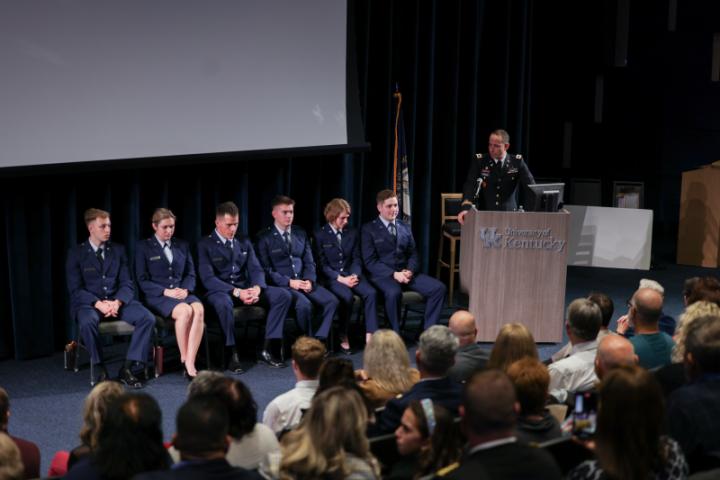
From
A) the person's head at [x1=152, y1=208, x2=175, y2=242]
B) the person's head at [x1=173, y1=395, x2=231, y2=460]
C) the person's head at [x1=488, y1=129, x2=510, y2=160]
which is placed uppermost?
the person's head at [x1=488, y1=129, x2=510, y2=160]

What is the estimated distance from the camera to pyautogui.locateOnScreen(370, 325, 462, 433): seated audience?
152 inches

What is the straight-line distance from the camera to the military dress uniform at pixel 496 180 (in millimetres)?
7758

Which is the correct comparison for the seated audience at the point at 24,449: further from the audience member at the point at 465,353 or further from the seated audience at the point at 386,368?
the audience member at the point at 465,353

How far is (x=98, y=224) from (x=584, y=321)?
320 centimetres

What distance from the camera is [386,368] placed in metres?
4.29

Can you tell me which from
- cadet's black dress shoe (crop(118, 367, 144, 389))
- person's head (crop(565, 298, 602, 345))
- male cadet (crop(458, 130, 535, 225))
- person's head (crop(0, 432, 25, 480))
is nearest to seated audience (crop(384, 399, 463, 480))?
person's head (crop(0, 432, 25, 480))

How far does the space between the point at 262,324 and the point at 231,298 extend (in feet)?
1.34

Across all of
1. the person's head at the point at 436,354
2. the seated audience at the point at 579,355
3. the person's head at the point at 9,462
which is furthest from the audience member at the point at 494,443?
the seated audience at the point at 579,355

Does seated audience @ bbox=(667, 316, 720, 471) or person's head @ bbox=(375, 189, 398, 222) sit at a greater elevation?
person's head @ bbox=(375, 189, 398, 222)

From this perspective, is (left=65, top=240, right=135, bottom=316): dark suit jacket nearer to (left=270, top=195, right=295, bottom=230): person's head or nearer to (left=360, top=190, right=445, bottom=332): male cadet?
(left=270, top=195, right=295, bottom=230): person's head

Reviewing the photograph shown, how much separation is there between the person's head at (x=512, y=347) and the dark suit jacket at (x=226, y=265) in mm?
2894

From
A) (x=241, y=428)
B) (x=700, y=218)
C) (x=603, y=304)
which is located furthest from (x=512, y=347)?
(x=700, y=218)

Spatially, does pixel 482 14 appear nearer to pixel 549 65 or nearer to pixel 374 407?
pixel 549 65

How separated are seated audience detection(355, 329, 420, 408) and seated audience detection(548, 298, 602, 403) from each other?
30.0 inches
